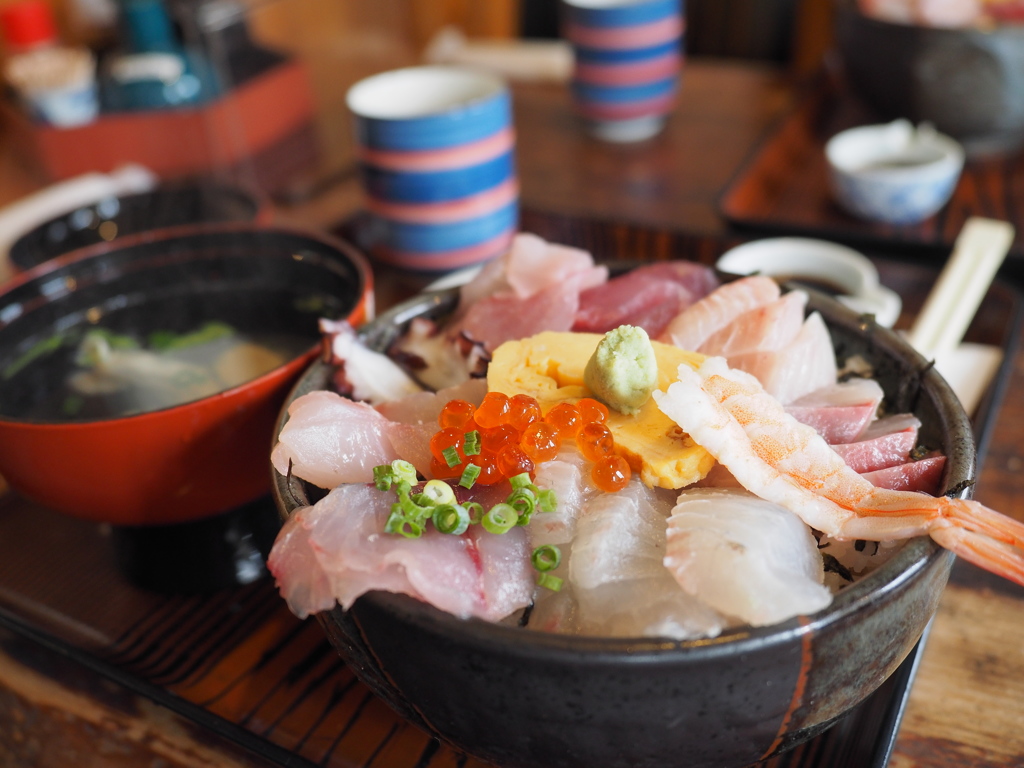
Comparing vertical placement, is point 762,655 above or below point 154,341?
above

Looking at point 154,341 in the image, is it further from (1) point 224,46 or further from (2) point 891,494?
(1) point 224,46

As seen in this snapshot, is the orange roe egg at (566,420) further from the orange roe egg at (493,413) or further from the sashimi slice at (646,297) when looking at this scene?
the sashimi slice at (646,297)

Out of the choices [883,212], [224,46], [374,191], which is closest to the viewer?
[374,191]

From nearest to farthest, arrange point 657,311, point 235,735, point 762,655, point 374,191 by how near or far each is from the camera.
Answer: point 762,655, point 235,735, point 657,311, point 374,191

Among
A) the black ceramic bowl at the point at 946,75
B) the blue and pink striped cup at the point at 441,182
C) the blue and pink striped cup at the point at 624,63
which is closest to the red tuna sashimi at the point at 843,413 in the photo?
the blue and pink striped cup at the point at 441,182

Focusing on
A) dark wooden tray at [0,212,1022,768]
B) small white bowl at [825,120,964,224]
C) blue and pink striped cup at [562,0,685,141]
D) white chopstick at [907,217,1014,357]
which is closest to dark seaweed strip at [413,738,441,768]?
dark wooden tray at [0,212,1022,768]

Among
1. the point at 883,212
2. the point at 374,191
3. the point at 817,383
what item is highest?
the point at 817,383

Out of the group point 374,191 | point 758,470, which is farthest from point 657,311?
point 374,191

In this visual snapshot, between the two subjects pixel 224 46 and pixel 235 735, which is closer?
pixel 235 735
